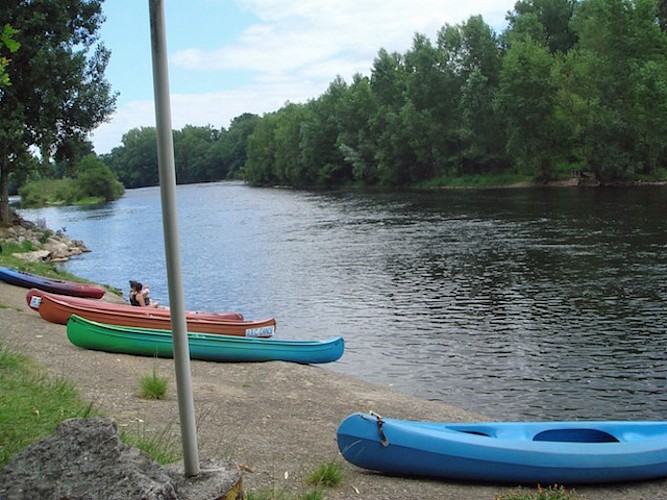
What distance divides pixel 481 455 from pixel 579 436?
5.35ft

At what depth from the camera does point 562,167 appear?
199ft

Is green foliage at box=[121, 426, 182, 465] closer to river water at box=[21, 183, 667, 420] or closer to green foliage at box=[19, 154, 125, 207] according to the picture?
river water at box=[21, 183, 667, 420]

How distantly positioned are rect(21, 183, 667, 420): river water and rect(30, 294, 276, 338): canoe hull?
1.89m

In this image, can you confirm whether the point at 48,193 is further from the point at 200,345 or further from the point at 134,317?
the point at 200,345

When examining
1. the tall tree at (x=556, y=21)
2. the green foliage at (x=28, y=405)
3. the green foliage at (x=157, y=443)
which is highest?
the tall tree at (x=556, y=21)

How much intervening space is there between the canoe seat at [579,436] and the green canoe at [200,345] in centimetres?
622

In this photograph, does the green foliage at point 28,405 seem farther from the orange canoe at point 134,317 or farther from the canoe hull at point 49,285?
the canoe hull at point 49,285

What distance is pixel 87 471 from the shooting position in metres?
3.76

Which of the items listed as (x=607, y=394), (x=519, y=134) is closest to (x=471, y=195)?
(x=519, y=134)

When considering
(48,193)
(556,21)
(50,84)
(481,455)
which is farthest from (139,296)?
(48,193)

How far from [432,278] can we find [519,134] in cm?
4075

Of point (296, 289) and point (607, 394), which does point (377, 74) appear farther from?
point (607, 394)

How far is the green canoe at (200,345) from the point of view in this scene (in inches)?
472

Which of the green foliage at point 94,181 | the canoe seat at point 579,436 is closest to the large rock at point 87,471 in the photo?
the canoe seat at point 579,436
